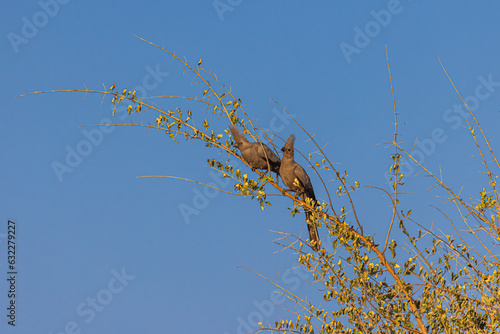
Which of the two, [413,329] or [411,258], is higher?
[411,258]

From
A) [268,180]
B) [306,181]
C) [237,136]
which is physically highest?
[237,136]

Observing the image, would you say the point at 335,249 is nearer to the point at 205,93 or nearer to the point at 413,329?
the point at 413,329

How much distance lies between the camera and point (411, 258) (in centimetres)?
398

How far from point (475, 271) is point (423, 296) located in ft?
1.68

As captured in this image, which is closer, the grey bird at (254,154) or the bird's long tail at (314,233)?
the bird's long tail at (314,233)

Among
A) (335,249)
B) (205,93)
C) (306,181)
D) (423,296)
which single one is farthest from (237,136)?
(423,296)

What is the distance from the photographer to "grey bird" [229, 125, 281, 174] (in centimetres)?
740

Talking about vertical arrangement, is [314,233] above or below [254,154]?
below

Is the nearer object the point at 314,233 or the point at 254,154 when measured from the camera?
the point at 314,233

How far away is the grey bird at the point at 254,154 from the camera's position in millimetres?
7402

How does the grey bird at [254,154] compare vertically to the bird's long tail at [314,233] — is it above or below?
above

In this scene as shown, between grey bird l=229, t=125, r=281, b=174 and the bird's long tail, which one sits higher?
grey bird l=229, t=125, r=281, b=174

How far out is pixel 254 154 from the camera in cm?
739

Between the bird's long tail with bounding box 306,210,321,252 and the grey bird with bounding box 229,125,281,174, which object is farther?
the grey bird with bounding box 229,125,281,174
